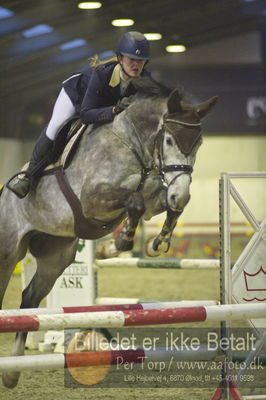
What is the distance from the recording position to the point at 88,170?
3750mm

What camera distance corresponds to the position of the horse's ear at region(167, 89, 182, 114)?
11.2ft

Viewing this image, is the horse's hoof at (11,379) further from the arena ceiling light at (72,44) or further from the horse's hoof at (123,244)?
the arena ceiling light at (72,44)

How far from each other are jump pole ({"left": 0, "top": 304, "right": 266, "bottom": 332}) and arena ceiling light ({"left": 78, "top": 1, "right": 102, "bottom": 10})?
234 inches

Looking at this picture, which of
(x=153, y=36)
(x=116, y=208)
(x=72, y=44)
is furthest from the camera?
(x=153, y=36)

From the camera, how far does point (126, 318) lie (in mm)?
2912

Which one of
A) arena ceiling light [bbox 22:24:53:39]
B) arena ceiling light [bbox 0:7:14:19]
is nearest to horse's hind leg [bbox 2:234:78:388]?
arena ceiling light [bbox 0:7:14:19]

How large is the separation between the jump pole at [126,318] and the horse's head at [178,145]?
554mm

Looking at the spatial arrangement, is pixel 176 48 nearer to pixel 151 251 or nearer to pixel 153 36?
pixel 153 36

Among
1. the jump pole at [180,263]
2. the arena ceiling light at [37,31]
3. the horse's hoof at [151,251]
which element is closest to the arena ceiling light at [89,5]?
the arena ceiling light at [37,31]

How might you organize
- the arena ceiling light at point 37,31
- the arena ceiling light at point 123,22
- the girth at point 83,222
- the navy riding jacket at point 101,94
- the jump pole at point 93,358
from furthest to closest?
1. the arena ceiling light at point 123,22
2. the arena ceiling light at point 37,31
3. the girth at point 83,222
4. the navy riding jacket at point 101,94
5. the jump pole at point 93,358

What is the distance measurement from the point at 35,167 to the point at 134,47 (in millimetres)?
972

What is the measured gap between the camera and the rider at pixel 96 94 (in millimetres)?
3539

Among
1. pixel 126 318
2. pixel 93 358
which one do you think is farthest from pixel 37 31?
pixel 126 318

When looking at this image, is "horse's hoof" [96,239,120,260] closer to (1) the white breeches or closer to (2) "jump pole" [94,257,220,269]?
(1) the white breeches
